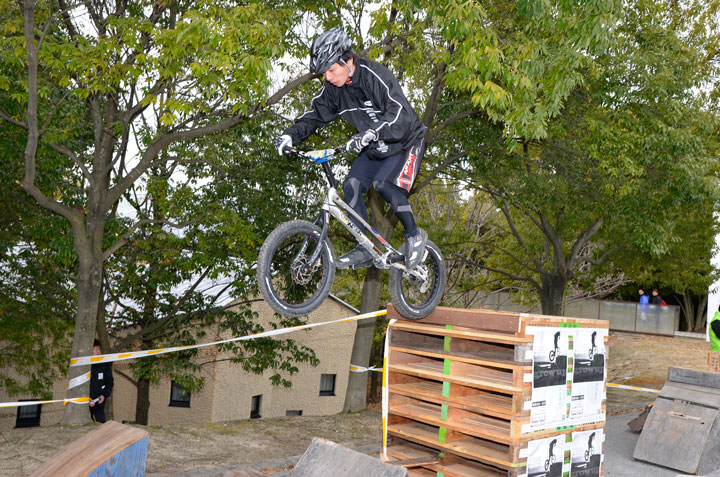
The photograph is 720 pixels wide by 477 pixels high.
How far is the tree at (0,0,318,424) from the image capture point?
7.88 meters

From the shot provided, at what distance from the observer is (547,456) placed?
5660mm

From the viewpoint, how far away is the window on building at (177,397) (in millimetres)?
22641

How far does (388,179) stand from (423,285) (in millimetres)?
1291

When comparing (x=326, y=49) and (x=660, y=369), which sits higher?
(x=326, y=49)

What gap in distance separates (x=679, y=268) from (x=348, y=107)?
69.9 ft

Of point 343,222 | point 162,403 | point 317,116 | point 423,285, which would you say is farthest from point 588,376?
point 162,403

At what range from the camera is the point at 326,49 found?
4.63 meters

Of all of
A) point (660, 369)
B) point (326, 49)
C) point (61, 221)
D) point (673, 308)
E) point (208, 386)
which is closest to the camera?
point (326, 49)

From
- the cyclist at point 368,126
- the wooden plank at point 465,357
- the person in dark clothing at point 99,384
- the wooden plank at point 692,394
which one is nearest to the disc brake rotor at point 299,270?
the cyclist at point 368,126

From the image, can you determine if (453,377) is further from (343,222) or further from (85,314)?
(85,314)

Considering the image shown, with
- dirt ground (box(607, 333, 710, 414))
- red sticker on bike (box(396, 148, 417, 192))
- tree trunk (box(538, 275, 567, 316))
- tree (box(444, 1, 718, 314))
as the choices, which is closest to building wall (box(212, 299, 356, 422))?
tree trunk (box(538, 275, 567, 316))

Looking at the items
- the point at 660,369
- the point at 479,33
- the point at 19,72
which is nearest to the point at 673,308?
the point at 660,369

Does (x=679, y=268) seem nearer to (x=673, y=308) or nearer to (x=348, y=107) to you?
(x=673, y=308)

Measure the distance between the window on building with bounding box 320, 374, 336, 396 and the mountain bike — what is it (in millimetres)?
22386
